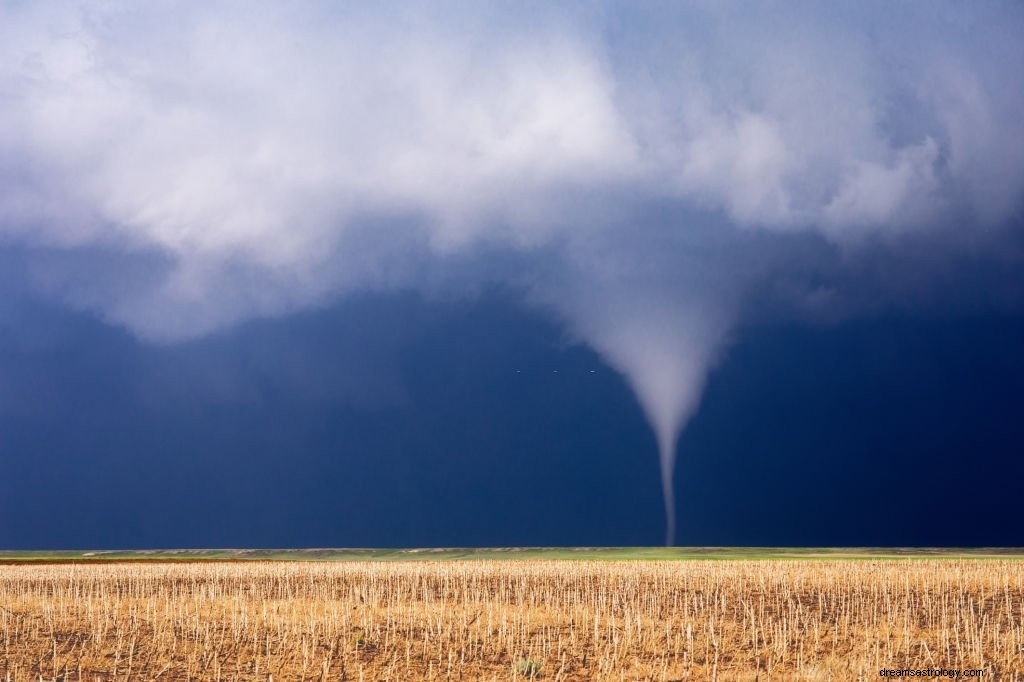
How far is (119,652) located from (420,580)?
26.9 metres

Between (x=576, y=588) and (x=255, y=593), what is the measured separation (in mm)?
13473

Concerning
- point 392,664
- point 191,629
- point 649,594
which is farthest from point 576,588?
point 392,664

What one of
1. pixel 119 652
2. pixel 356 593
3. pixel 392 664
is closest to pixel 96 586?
pixel 356 593

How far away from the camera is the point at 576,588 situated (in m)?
41.7

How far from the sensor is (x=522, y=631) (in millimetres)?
26875

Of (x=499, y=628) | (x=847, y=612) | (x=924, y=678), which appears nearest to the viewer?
(x=924, y=678)

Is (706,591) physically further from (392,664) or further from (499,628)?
(392,664)

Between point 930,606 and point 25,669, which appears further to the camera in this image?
point 930,606

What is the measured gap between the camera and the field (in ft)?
68.7

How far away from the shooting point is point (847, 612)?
30375 mm

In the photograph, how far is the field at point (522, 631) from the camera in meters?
21.0

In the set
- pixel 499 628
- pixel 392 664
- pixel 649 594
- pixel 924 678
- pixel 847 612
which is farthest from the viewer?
pixel 649 594

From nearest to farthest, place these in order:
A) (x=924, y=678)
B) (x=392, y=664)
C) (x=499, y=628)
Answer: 1. (x=924, y=678)
2. (x=392, y=664)
3. (x=499, y=628)

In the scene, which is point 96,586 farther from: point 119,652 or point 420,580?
point 119,652
